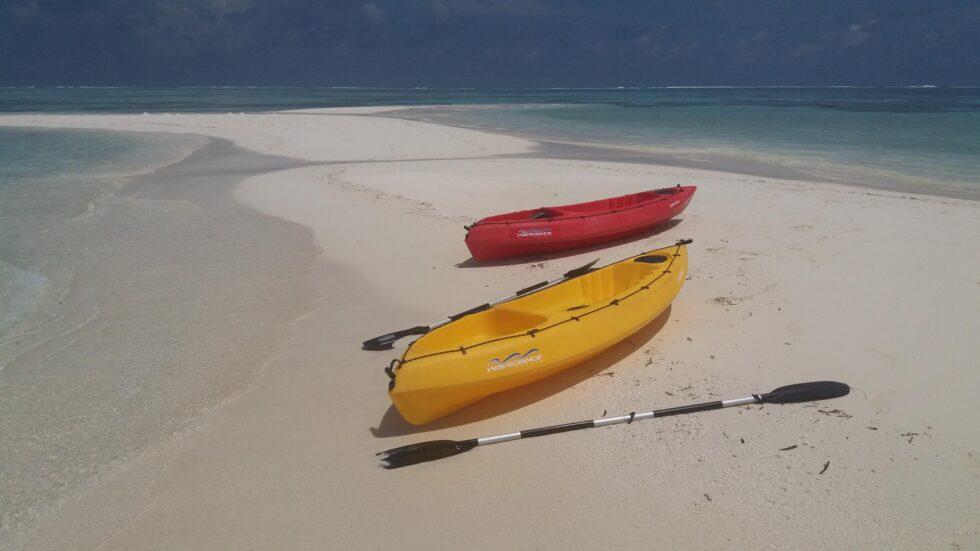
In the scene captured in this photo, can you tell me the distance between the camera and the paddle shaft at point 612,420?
4164 millimetres

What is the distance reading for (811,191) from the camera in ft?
41.4

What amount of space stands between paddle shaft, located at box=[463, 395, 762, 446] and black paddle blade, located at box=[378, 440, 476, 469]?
0.06 m

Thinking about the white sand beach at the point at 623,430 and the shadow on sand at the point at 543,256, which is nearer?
the white sand beach at the point at 623,430

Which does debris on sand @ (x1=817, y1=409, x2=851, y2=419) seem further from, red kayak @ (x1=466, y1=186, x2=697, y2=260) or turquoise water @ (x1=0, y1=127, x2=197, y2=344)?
turquoise water @ (x1=0, y1=127, x2=197, y2=344)

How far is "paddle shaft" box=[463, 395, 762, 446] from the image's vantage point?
13.7 feet

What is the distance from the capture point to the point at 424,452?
4.05 metres

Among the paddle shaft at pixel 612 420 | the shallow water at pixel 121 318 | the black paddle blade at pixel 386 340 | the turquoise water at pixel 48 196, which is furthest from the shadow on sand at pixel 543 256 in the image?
the turquoise water at pixel 48 196

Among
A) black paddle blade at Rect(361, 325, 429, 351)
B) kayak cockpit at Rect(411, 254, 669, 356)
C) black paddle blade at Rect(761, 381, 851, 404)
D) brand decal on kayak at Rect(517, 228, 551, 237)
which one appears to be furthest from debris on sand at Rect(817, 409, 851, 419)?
brand decal on kayak at Rect(517, 228, 551, 237)

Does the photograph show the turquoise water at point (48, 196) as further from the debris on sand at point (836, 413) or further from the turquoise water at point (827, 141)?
the turquoise water at point (827, 141)

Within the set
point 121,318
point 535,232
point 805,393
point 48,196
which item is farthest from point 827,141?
point 48,196

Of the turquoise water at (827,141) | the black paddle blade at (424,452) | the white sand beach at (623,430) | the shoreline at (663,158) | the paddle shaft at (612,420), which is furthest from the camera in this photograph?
the turquoise water at (827,141)

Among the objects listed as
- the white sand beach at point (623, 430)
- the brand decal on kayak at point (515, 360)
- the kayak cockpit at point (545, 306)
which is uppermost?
the kayak cockpit at point (545, 306)

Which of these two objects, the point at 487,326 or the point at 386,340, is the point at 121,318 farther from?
the point at 487,326

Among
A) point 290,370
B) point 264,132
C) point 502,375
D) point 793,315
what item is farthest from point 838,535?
point 264,132
